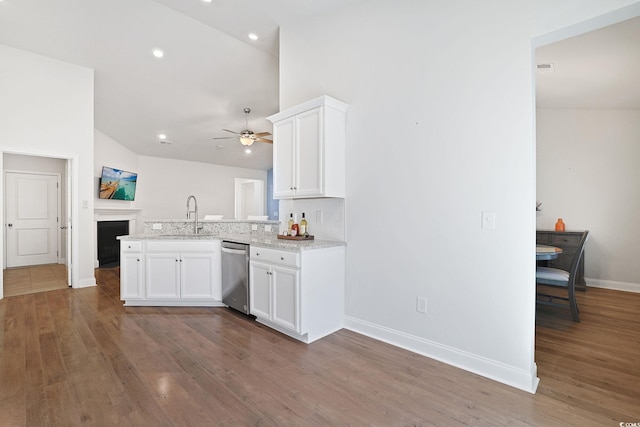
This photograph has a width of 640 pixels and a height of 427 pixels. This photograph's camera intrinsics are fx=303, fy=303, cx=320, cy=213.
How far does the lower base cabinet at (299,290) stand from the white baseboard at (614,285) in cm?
422

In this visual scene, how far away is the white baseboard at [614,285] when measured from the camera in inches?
170

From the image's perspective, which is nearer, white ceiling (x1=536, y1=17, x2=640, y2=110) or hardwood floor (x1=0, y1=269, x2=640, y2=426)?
hardwood floor (x1=0, y1=269, x2=640, y2=426)

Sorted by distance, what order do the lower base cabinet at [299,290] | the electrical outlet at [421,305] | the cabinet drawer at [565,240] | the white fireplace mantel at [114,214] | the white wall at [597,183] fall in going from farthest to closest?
the white fireplace mantel at [114,214] → the cabinet drawer at [565,240] → the white wall at [597,183] → the lower base cabinet at [299,290] → the electrical outlet at [421,305]

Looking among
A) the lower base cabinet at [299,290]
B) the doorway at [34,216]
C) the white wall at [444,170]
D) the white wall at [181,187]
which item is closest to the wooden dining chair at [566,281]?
the white wall at [444,170]

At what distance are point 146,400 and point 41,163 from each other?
22.9 ft

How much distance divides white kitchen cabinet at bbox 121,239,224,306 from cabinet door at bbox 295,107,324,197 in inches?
56.9

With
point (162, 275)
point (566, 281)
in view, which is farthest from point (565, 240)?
point (162, 275)

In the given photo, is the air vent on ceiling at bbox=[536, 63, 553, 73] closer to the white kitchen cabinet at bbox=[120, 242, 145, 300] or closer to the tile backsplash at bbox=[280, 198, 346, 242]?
the tile backsplash at bbox=[280, 198, 346, 242]

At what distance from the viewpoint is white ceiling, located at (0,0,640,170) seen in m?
3.20

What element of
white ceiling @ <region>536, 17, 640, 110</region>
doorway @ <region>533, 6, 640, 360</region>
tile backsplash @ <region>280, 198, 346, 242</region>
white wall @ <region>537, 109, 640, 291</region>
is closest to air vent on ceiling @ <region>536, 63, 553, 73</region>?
white ceiling @ <region>536, 17, 640, 110</region>

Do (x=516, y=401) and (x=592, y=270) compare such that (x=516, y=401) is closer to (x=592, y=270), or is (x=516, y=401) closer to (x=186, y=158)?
(x=592, y=270)

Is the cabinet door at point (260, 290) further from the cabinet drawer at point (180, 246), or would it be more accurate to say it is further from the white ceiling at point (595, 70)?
the white ceiling at point (595, 70)

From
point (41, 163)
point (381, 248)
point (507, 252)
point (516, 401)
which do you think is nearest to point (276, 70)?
point (381, 248)

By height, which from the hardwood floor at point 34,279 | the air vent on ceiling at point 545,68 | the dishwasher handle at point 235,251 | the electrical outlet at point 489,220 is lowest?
the hardwood floor at point 34,279
